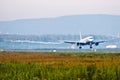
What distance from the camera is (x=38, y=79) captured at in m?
34.6

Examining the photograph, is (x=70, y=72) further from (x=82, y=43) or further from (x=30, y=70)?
(x=82, y=43)

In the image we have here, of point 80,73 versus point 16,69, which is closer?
point 80,73

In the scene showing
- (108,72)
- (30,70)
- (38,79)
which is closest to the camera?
(38,79)

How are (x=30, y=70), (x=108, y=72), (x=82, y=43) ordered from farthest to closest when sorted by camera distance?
1. (x=82, y=43)
2. (x=30, y=70)
3. (x=108, y=72)

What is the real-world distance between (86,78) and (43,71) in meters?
4.78

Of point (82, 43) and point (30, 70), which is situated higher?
point (30, 70)

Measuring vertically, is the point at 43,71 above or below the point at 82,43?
above

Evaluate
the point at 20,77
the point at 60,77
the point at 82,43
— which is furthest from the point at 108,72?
A: the point at 82,43

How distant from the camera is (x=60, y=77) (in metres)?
35.9

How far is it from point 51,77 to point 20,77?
2.28 metres

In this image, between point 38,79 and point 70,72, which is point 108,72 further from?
point 38,79

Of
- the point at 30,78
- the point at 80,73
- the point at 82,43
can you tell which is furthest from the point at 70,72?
the point at 82,43

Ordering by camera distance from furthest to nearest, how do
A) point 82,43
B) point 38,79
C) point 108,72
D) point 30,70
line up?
point 82,43, point 30,70, point 108,72, point 38,79

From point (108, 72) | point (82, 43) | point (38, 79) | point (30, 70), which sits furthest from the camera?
point (82, 43)
